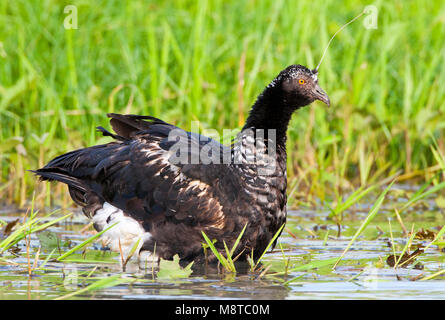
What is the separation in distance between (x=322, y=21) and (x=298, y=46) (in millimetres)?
353

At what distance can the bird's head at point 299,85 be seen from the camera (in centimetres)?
557

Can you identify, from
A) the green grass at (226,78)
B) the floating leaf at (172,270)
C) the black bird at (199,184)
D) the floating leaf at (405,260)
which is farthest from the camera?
the green grass at (226,78)

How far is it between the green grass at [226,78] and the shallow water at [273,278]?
4.48 ft

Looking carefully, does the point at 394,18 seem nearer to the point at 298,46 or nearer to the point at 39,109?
the point at 298,46

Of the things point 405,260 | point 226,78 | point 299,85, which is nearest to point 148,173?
point 299,85

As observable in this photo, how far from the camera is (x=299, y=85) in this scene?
5.57 meters

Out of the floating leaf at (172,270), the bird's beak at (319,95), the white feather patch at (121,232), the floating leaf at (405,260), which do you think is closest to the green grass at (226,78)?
the white feather patch at (121,232)

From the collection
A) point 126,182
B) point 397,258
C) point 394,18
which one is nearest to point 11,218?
point 126,182

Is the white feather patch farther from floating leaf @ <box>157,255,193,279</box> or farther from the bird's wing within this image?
floating leaf @ <box>157,255,193,279</box>

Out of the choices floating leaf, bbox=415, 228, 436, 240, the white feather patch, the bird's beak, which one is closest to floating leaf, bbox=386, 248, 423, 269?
floating leaf, bbox=415, 228, 436, 240

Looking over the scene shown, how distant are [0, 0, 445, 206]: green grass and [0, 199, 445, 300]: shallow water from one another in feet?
4.48

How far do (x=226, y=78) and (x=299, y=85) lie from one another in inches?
139

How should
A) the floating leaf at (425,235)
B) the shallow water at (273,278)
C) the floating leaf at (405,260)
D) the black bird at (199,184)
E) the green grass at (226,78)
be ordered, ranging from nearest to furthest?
the shallow water at (273,278), the floating leaf at (405,260), the black bird at (199,184), the floating leaf at (425,235), the green grass at (226,78)

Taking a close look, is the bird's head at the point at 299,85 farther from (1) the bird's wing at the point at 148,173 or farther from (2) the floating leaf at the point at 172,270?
(2) the floating leaf at the point at 172,270
